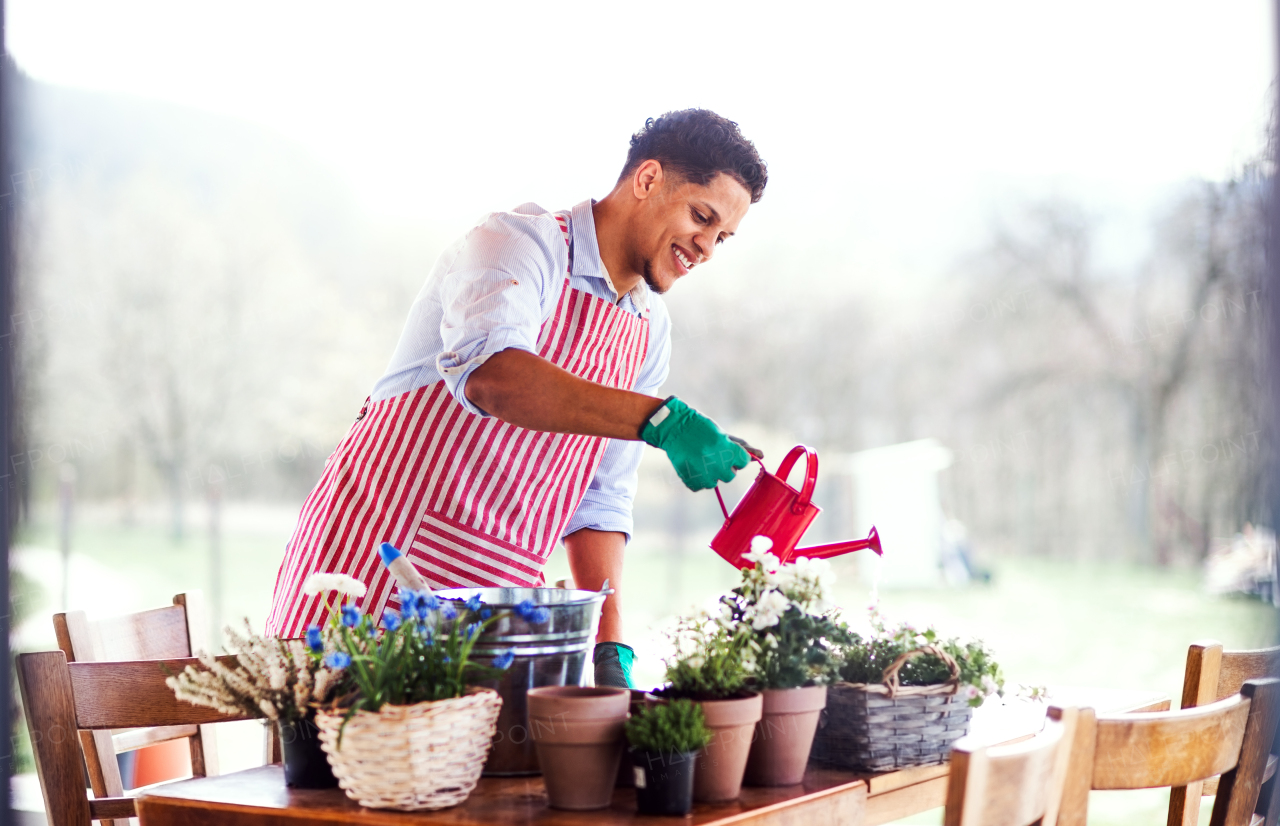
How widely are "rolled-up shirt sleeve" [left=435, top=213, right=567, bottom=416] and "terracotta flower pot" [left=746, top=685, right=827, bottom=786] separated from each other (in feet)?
1.74

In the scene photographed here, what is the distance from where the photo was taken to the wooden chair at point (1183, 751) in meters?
1.06

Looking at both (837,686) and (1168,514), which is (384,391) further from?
(1168,514)

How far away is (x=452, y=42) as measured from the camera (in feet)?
20.2

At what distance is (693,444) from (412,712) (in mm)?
502

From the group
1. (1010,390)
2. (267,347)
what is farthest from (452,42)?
(1010,390)

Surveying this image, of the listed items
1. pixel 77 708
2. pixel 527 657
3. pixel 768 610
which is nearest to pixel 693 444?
pixel 768 610

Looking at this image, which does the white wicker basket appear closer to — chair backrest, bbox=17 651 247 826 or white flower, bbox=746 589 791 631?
white flower, bbox=746 589 791 631

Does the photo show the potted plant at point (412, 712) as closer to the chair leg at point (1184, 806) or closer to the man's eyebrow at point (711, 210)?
the man's eyebrow at point (711, 210)

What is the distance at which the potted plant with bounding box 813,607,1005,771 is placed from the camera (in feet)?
3.85

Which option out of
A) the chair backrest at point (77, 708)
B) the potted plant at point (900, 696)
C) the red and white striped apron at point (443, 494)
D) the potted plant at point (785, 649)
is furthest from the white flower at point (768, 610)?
the chair backrest at point (77, 708)

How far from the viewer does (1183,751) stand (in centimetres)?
115

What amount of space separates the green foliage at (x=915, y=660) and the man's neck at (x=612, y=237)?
694mm

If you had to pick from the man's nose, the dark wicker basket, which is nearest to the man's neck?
the man's nose

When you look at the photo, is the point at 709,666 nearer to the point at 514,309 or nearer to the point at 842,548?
the point at 842,548
